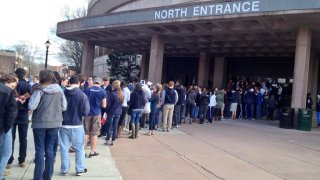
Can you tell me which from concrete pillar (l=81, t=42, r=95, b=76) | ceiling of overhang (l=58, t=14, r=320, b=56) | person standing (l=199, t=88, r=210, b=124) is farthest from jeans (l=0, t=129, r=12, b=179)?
concrete pillar (l=81, t=42, r=95, b=76)

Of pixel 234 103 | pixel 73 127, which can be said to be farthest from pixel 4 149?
pixel 234 103

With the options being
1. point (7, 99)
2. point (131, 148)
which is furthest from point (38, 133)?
point (131, 148)

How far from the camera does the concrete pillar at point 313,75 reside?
1214 inches

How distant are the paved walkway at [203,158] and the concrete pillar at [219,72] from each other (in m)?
22.4

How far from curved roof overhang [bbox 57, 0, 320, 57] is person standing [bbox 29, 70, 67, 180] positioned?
578 inches

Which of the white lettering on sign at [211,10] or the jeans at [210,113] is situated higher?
the white lettering on sign at [211,10]

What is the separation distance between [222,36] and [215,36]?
0.54 meters

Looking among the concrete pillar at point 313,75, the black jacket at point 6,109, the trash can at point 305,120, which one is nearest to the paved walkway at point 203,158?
the black jacket at point 6,109

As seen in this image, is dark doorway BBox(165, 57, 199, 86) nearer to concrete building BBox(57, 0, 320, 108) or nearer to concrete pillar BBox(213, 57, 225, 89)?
concrete building BBox(57, 0, 320, 108)

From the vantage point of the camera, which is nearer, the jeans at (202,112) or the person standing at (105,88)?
the person standing at (105,88)

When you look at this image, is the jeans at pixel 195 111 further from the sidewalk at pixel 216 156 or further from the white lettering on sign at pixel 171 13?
the white lettering on sign at pixel 171 13

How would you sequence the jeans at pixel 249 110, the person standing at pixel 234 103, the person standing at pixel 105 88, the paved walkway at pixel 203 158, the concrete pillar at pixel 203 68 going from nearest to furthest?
the paved walkway at pixel 203 158, the person standing at pixel 105 88, the person standing at pixel 234 103, the jeans at pixel 249 110, the concrete pillar at pixel 203 68

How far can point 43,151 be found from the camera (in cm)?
658

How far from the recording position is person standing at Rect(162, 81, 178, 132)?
49.5ft
